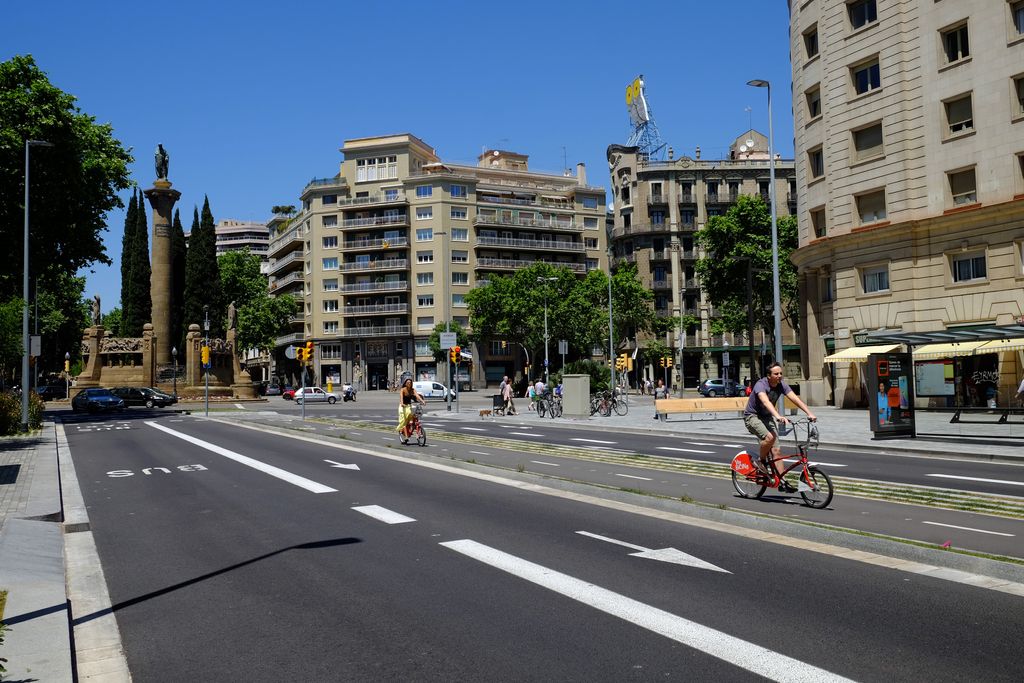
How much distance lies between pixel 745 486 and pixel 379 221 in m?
84.1

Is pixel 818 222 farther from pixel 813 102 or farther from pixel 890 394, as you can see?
pixel 890 394

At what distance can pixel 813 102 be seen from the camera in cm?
4050

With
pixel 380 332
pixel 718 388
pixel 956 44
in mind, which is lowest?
pixel 718 388

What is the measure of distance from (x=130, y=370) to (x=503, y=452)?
50149 mm

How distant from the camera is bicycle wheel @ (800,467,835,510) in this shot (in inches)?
408

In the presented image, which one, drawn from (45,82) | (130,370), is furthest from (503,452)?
(130,370)

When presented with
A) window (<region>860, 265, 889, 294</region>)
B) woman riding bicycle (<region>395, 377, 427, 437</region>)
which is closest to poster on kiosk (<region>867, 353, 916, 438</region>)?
woman riding bicycle (<region>395, 377, 427, 437</region>)

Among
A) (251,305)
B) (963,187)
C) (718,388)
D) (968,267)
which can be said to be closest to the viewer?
(968,267)

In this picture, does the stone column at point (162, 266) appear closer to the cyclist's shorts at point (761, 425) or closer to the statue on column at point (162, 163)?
the statue on column at point (162, 163)

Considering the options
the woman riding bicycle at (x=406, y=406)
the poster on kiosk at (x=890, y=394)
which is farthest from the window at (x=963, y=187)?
the woman riding bicycle at (x=406, y=406)

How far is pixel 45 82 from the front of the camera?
37.0 metres

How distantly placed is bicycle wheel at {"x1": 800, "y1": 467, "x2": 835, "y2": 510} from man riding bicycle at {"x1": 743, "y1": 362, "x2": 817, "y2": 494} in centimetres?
32

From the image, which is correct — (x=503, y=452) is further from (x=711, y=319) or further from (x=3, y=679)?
(x=711, y=319)

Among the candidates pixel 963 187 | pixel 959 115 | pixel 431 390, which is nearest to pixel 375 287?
pixel 431 390
